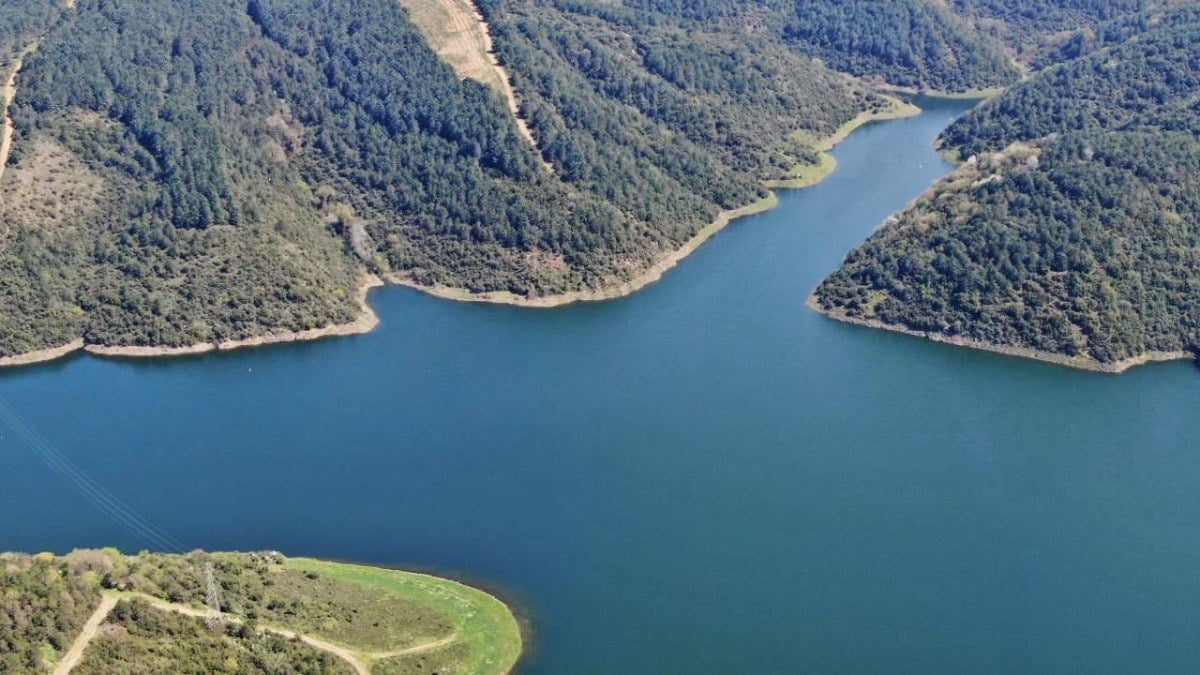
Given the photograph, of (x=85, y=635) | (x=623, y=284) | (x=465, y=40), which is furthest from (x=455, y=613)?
(x=465, y=40)

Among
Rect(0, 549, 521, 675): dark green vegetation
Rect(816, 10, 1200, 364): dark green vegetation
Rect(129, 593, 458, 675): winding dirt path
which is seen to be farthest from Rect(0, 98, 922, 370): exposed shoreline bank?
Rect(129, 593, 458, 675): winding dirt path

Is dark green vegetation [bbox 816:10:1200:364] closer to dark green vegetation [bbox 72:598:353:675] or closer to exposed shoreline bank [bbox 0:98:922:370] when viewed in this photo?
exposed shoreline bank [bbox 0:98:922:370]

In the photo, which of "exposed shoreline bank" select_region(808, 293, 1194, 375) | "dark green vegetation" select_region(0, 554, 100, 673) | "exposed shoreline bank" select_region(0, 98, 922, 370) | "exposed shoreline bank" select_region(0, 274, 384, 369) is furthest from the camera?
"exposed shoreline bank" select_region(0, 98, 922, 370)

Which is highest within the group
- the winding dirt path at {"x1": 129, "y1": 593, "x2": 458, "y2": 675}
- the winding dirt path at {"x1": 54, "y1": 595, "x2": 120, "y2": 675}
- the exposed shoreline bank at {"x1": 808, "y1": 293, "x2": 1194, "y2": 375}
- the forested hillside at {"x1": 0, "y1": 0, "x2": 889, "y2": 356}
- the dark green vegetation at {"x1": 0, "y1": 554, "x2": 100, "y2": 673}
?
the forested hillside at {"x1": 0, "y1": 0, "x2": 889, "y2": 356}

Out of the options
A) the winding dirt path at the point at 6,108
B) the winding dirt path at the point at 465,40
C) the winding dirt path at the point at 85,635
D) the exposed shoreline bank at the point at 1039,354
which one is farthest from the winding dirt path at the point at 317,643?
the winding dirt path at the point at 465,40

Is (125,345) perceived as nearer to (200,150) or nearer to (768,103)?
(200,150)

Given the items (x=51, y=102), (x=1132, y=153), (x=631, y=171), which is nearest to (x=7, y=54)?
(x=51, y=102)

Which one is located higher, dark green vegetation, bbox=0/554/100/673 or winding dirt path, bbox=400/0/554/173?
winding dirt path, bbox=400/0/554/173
